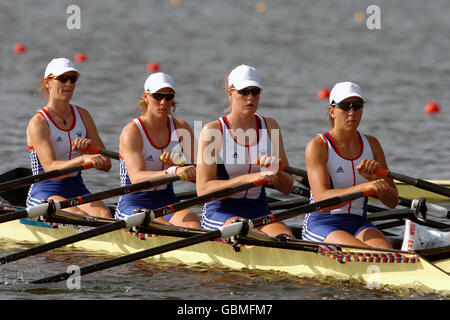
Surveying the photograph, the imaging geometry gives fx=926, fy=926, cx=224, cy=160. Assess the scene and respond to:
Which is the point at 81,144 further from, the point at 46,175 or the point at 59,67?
the point at 59,67

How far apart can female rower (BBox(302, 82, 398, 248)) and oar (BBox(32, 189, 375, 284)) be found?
0.41 feet

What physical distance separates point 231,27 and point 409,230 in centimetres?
2476

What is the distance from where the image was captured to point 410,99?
789 inches

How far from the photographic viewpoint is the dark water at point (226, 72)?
8078mm

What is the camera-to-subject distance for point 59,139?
915 centimetres

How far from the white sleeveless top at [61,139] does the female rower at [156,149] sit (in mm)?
701

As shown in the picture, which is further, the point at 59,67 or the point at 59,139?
the point at 59,139

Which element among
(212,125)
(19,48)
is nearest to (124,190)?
(212,125)

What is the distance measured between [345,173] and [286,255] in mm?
878

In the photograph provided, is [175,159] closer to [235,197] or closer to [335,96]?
[235,197]

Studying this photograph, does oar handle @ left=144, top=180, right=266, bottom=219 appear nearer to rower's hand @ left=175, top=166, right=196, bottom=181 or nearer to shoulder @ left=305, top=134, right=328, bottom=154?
rower's hand @ left=175, top=166, right=196, bottom=181

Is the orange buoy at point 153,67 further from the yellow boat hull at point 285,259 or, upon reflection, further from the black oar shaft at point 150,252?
the black oar shaft at point 150,252

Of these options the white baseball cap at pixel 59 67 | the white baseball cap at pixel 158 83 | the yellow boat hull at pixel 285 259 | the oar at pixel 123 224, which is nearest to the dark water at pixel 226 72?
the yellow boat hull at pixel 285 259
